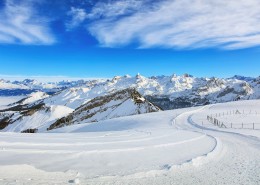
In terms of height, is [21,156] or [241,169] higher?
[21,156]

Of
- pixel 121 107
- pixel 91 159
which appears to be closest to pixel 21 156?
pixel 91 159

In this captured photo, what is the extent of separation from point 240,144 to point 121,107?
157594 mm

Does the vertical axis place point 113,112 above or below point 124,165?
below

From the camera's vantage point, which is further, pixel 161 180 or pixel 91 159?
pixel 91 159

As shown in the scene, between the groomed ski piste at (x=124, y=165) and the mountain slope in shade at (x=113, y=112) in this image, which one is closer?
the groomed ski piste at (x=124, y=165)

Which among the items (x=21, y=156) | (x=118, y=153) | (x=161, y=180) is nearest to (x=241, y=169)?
(x=161, y=180)

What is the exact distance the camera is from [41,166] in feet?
55.0

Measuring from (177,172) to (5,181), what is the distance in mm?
9004

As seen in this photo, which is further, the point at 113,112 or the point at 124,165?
the point at 113,112

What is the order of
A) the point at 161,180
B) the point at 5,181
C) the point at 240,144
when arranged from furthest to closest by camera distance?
the point at 240,144, the point at 161,180, the point at 5,181

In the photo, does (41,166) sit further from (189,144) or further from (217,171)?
(189,144)

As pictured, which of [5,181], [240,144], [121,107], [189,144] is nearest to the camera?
[5,181]

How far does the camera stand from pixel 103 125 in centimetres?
8288

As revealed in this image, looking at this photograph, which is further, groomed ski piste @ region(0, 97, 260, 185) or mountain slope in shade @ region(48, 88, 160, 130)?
mountain slope in shade @ region(48, 88, 160, 130)
